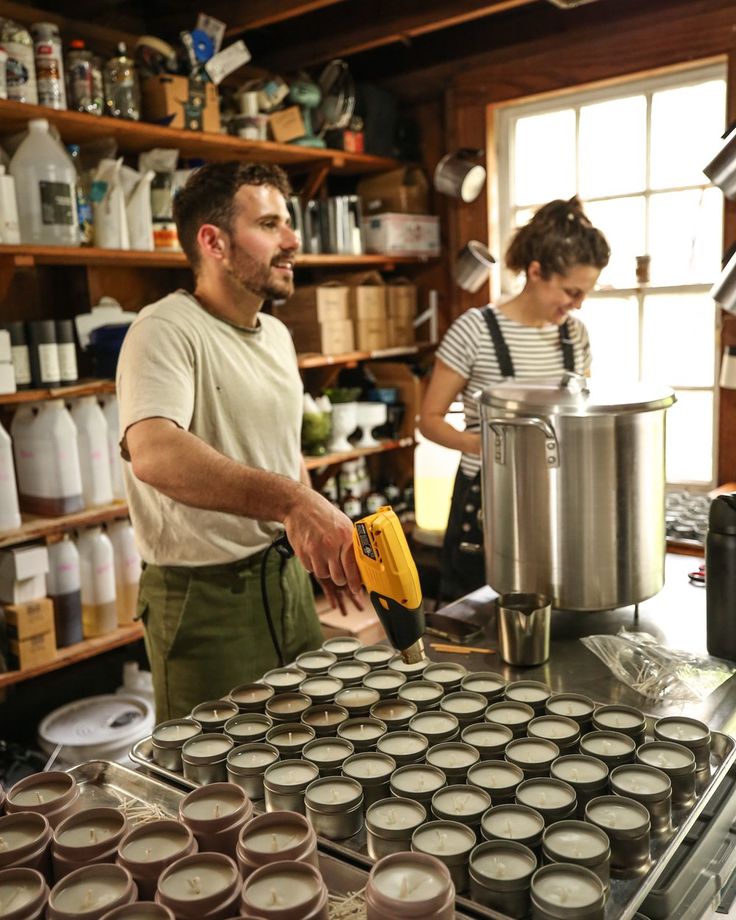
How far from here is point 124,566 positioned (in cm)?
287

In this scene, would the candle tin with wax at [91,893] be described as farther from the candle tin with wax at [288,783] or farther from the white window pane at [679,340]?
the white window pane at [679,340]

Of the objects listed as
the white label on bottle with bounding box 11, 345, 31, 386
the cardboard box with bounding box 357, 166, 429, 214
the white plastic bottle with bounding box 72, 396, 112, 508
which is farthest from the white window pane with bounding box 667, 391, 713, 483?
the white label on bottle with bounding box 11, 345, 31, 386

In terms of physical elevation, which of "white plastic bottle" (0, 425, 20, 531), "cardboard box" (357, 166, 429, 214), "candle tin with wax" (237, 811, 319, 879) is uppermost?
"cardboard box" (357, 166, 429, 214)

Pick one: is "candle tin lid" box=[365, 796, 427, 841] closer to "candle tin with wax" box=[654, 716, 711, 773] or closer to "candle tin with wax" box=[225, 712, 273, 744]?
"candle tin with wax" box=[225, 712, 273, 744]

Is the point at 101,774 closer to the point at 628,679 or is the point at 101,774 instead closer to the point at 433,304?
the point at 628,679

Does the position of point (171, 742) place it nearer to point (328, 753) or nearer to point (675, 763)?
point (328, 753)

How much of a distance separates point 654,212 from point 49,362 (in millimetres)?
2378

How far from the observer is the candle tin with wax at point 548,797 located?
0.98m

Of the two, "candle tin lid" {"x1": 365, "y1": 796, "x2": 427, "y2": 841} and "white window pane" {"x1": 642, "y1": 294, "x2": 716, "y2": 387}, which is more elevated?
"white window pane" {"x1": 642, "y1": 294, "x2": 716, "y2": 387}

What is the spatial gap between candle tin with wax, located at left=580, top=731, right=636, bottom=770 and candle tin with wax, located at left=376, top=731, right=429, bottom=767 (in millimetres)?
211

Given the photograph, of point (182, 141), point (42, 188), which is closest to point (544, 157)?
point (182, 141)

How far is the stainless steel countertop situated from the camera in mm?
1371

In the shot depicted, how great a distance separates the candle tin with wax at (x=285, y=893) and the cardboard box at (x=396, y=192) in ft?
11.1

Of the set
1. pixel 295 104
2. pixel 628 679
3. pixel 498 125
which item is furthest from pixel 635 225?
pixel 628 679
